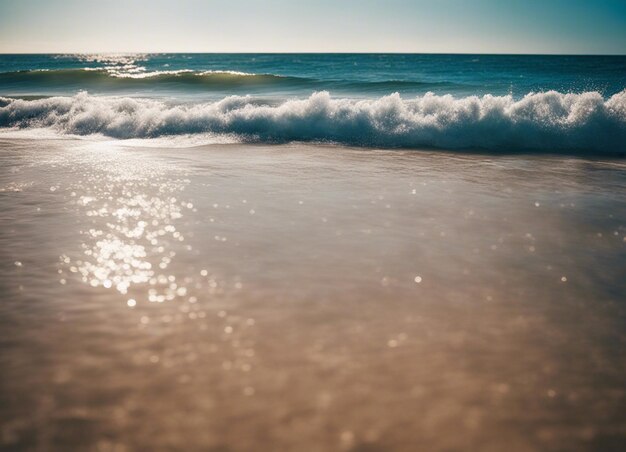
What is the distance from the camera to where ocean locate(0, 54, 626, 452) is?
5.54 feet

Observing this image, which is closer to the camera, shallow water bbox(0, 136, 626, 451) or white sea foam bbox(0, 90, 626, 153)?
shallow water bbox(0, 136, 626, 451)

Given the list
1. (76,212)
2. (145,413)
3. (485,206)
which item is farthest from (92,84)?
(145,413)

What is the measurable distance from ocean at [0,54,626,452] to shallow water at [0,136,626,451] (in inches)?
0.4

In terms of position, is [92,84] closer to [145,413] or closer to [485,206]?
[485,206]

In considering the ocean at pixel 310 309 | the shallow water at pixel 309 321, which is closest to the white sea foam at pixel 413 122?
the ocean at pixel 310 309

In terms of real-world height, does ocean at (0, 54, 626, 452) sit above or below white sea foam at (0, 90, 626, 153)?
below

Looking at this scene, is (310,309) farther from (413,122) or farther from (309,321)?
(413,122)

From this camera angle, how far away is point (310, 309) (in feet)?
8.05

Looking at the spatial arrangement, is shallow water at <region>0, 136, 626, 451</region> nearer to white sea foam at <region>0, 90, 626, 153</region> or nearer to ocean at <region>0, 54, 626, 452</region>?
ocean at <region>0, 54, 626, 452</region>

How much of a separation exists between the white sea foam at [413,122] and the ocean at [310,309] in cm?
298

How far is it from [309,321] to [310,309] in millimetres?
124

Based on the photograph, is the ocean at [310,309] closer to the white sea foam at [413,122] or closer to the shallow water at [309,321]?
the shallow water at [309,321]

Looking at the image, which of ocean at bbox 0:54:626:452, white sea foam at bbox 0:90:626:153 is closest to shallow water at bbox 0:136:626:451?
ocean at bbox 0:54:626:452

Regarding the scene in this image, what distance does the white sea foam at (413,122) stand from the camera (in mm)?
8797
